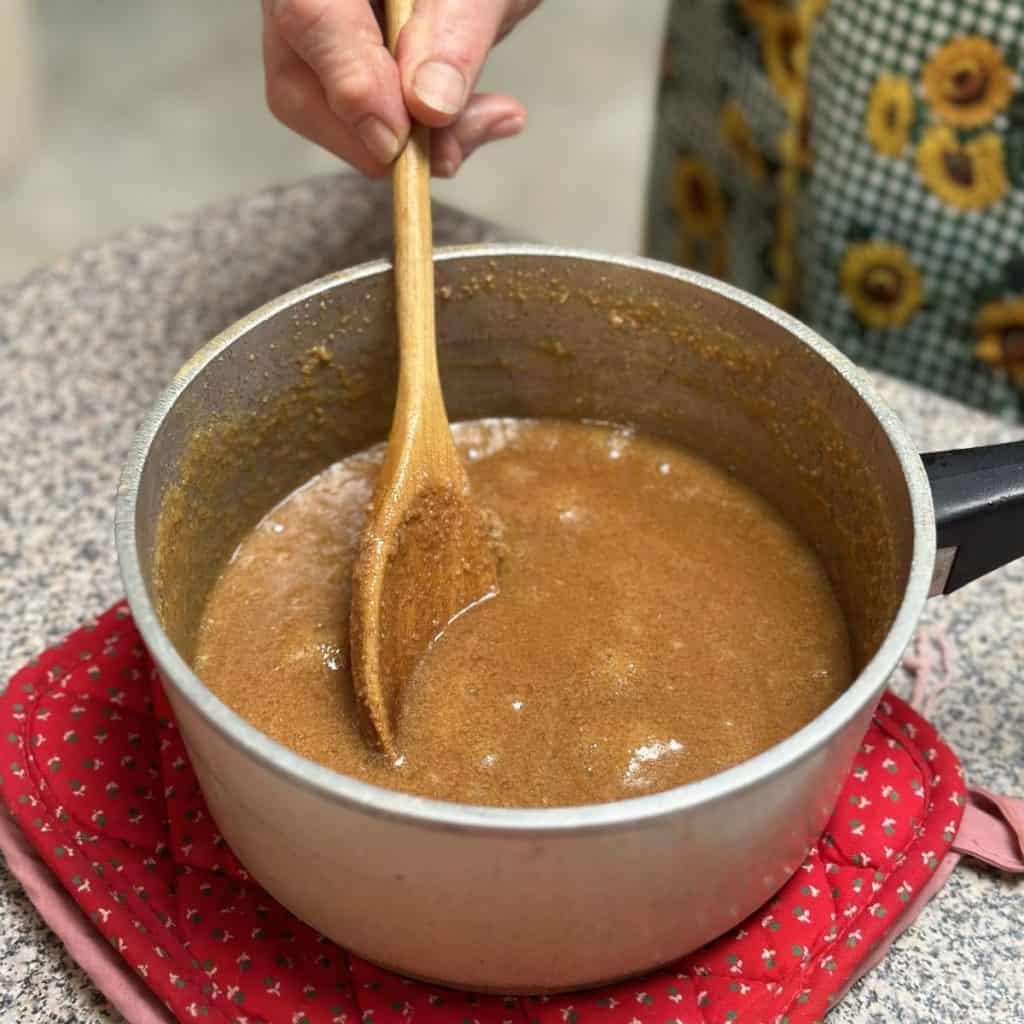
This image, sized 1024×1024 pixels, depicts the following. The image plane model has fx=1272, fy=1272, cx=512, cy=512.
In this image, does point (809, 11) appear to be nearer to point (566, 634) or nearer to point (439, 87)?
point (439, 87)

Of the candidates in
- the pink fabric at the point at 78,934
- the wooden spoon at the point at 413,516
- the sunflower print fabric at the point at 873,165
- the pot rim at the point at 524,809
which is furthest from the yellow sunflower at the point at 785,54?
A: the pink fabric at the point at 78,934

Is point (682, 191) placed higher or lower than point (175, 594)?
lower

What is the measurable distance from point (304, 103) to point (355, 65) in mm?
142

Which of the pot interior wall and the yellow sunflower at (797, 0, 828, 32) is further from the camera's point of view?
the yellow sunflower at (797, 0, 828, 32)

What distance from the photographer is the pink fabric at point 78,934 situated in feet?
2.35

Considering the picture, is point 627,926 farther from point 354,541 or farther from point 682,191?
point 682,191

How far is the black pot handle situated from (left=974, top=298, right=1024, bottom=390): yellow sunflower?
2.39 ft

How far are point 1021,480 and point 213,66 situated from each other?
2.51 meters

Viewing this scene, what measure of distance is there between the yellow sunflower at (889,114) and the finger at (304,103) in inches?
25.2

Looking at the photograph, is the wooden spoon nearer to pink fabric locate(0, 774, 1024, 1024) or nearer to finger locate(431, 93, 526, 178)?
finger locate(431, 93, 526, 178)

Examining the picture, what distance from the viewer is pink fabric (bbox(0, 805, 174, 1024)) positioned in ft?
2.35

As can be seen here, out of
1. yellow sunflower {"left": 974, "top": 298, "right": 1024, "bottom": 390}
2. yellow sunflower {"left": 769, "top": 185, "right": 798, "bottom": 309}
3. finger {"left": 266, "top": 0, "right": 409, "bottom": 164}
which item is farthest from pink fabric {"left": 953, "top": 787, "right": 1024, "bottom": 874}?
yellow sunflower {"left": 769, "top": 185, "right": 798, "bottom": 309}

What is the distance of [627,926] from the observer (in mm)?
629

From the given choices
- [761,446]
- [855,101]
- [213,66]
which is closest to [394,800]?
[761,446]
